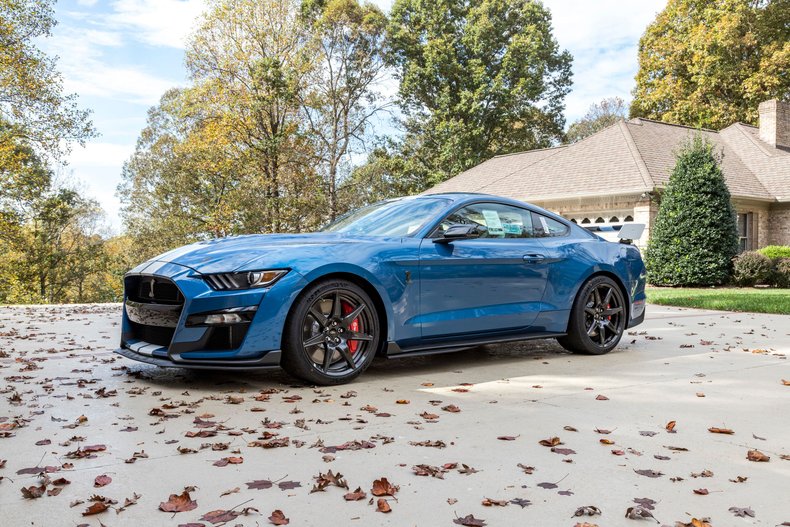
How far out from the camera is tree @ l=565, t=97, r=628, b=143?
53906 mm

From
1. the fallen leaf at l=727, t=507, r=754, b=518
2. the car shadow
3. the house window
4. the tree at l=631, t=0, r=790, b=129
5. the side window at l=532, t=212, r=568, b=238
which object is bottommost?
the fallen leaf at l=727, t=507, r=754, b=518

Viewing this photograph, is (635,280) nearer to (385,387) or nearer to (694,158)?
(385,387)

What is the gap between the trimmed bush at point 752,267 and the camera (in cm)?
1880

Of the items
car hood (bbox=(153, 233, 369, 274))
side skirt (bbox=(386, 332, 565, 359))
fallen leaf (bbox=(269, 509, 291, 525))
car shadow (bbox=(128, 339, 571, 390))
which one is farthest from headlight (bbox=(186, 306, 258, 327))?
fallen leaf (bbox=(269, 509, 291, 525))

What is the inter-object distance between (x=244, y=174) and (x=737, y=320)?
953 inches

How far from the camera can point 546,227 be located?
21.8 ft

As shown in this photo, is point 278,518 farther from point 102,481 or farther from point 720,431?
point 720,431

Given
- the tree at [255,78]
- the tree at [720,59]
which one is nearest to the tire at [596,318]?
the tree at [255,78]

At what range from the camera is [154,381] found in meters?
5.41

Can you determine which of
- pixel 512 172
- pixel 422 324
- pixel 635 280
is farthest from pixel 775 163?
pixel 422 324

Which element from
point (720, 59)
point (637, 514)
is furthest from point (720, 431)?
point (720, 59)

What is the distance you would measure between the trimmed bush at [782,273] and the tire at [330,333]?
695 inches

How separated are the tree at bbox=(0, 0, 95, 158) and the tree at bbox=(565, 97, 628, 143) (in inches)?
1560

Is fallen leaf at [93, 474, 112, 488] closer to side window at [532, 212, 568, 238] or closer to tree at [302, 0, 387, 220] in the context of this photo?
side window at [532, 212, 568, 238]
